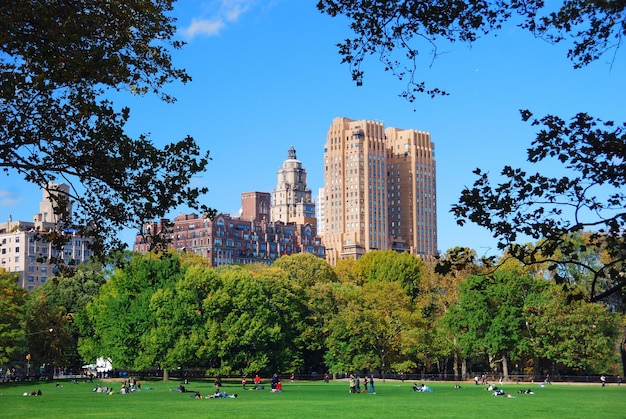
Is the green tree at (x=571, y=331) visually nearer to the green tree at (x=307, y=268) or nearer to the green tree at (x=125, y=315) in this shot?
the green tree at (x=125, y=315)

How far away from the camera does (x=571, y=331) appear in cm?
8162

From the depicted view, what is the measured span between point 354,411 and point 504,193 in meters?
31.7

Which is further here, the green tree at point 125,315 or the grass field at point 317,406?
the green tree at point 125,315

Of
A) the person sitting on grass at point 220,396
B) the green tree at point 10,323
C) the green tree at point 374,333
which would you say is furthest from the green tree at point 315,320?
the person sitting on grass at point 220,396

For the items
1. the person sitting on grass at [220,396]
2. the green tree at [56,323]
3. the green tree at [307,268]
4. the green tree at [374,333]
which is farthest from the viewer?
the green tree at [307,268]

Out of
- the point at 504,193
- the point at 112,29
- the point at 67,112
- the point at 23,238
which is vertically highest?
the point at 23,238

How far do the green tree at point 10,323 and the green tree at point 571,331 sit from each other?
4607 cm

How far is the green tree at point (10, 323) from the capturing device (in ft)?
250

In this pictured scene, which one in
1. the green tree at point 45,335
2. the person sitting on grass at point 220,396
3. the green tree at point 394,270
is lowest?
the person sitting on grass at point 220,396

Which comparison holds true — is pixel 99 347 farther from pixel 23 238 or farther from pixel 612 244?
pixel 23 238

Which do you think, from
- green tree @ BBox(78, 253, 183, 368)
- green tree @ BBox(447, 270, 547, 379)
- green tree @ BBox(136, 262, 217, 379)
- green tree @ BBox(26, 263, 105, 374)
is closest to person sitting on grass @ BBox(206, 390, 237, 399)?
green tree @ BBox(136, 262, 217, 379)

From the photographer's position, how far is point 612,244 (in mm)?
13320

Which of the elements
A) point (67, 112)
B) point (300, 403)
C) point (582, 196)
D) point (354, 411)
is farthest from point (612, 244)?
point (300, 403)

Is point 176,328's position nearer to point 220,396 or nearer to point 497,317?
point 220,396
